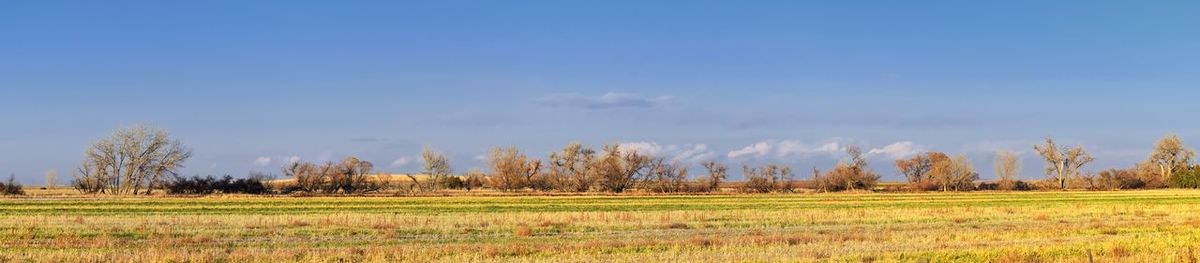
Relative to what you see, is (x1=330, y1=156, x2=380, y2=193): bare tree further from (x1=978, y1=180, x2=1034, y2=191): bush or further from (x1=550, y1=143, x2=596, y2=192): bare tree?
(x1=978, y1=180, x2=1034, y2=191): bush

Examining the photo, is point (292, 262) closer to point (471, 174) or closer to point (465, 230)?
point (465, 230)

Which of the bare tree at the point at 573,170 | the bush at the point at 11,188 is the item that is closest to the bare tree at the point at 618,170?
the bare tree at the point at 573,170

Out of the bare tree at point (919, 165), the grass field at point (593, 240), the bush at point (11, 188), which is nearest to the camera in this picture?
the grass field at point (593, 240)

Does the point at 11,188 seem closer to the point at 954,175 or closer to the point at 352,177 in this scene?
the point at 352,177

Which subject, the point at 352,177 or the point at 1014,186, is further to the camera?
the point at 1014,186

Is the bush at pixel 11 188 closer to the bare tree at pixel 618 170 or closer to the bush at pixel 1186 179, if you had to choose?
the bare tree at pixel 618 170

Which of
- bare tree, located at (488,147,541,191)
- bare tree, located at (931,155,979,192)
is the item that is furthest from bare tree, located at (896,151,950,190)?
bare tree, located at (488,147,541,191)

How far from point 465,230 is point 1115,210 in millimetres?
→ 31878

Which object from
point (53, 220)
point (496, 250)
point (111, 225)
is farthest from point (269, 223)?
point (496, 250)

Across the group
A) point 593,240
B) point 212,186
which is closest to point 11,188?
point 212,186

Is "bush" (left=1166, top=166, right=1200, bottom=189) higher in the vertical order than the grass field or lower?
higher

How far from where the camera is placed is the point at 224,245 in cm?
2259

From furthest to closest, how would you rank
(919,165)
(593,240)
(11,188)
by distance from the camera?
(919,165) < (11,188) < (593,240)

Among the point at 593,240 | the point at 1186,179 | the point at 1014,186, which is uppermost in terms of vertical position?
the point at 1186,179
